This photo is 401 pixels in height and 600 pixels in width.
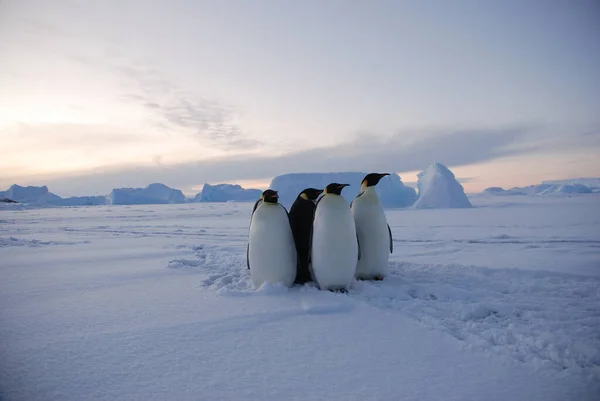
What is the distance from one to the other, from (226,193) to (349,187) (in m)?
21.2

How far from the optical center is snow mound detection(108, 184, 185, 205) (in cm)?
4141

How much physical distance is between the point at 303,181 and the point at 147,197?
978 inches

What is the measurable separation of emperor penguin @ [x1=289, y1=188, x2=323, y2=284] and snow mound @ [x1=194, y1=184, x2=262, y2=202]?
36.2 metres

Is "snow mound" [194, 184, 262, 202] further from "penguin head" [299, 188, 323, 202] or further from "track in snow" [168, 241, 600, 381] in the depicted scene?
"penguin head" [299, 188, 323, 202]

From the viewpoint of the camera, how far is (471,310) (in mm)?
2330

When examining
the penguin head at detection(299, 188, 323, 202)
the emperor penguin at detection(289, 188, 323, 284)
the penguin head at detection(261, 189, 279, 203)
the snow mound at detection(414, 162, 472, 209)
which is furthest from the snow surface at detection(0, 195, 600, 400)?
the snow mound at detection(414, 162, 472, 209)

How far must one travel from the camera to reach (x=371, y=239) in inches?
133

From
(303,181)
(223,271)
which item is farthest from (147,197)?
(223,271)

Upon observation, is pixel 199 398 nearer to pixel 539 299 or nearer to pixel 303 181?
pixel 539 299

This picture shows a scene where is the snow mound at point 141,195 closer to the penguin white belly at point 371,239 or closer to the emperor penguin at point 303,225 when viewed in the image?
the emperor penguin at point 303,225

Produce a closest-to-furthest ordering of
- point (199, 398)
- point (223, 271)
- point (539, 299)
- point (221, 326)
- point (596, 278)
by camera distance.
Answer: point (199, 398) → point (221, 326) → point (539, 299) → point (596, 278) → point (223, 271)

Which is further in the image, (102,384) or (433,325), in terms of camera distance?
(433,325)

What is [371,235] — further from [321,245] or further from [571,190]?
[571,190]

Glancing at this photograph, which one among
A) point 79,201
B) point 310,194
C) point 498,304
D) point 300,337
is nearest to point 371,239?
point 310,194
